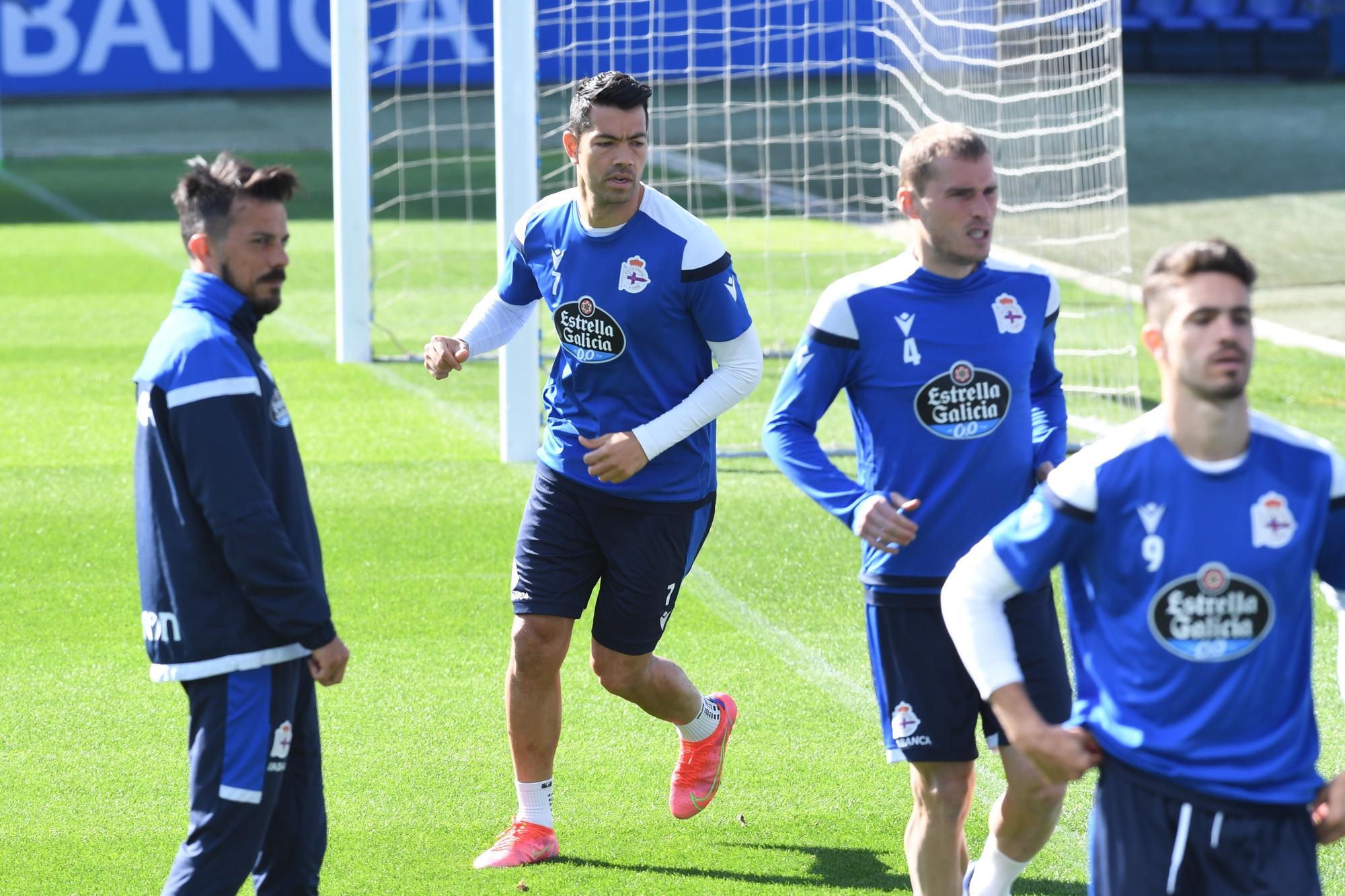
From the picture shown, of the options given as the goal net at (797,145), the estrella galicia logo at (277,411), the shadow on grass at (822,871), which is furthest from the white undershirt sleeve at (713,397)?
the goal net at (797,145)

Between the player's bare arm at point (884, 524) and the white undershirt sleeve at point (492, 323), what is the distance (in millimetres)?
1691

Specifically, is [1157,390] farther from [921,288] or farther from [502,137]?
[921,288]

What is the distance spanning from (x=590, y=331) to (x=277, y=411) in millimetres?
1390

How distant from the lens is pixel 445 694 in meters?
6.12

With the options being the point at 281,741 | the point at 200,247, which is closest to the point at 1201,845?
the point at 281,741

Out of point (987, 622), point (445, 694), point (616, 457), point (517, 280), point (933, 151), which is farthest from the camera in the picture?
point (445, 694)

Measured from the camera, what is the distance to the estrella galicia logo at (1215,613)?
286 cm

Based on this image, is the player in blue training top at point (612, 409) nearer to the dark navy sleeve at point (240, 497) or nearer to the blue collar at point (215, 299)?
the blue collar at point (215, 299)

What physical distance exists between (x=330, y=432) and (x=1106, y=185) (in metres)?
5.04

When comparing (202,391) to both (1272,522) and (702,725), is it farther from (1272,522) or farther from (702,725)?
(702,725)

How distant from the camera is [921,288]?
3.93 metres

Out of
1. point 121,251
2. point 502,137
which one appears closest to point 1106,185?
point 502,137

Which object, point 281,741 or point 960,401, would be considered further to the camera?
point 960,401

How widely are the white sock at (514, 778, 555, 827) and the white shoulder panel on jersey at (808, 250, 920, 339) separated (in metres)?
1.68
